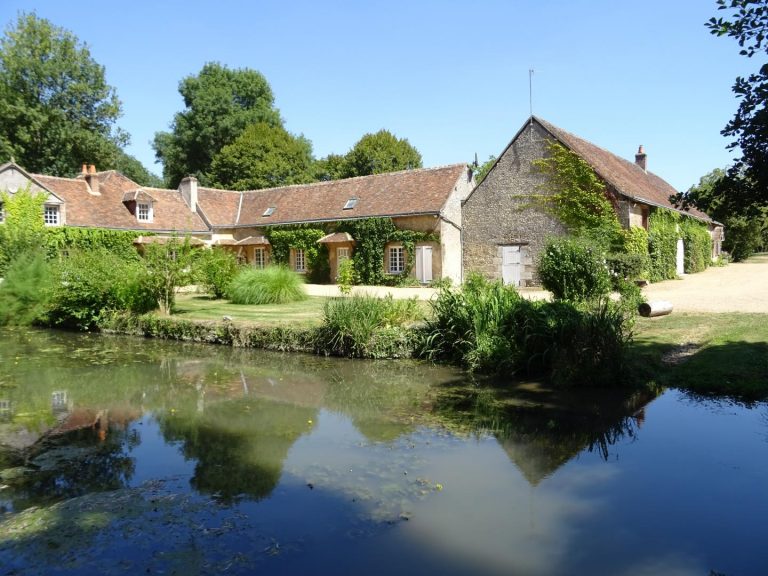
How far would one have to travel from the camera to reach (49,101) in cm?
3616

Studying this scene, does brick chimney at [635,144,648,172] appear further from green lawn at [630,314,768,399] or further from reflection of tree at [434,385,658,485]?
reflection of tree at [434,385,658,485]

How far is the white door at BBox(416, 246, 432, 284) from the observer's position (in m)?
25.7

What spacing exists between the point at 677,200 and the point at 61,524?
649 cm

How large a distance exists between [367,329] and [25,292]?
38.8ft

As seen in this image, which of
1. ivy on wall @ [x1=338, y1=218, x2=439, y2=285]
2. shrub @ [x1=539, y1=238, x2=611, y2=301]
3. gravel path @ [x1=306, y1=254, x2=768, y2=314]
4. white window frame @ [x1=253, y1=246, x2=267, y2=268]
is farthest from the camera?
white window frame @ [x1=253, y1=246, x2=267, y2=268]

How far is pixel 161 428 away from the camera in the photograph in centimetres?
817

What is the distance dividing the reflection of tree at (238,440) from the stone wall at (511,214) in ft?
52.7

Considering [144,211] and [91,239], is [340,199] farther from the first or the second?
[91,239]

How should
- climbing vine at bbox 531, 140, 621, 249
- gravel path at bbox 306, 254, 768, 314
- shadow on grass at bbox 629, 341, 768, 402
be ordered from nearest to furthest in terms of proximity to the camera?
shadow on grass at bbox 629, 341, 768, 402 < gravel path at bbox 306, 254, 768, 314 < climbing vine at bbox 531, 140, 621, 249

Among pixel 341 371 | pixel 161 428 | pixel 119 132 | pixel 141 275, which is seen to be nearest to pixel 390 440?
pixel 161 428

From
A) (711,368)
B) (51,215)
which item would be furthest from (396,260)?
(711,368)

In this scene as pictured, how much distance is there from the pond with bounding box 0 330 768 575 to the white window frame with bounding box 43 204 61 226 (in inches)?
779

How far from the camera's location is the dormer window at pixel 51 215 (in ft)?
89.8

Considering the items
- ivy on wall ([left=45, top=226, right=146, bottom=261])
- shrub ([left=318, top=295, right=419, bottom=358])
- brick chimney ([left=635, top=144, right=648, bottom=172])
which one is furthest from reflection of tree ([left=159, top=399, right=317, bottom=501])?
brick chimney ([left=635, top=144, right=648, bottom=172])
